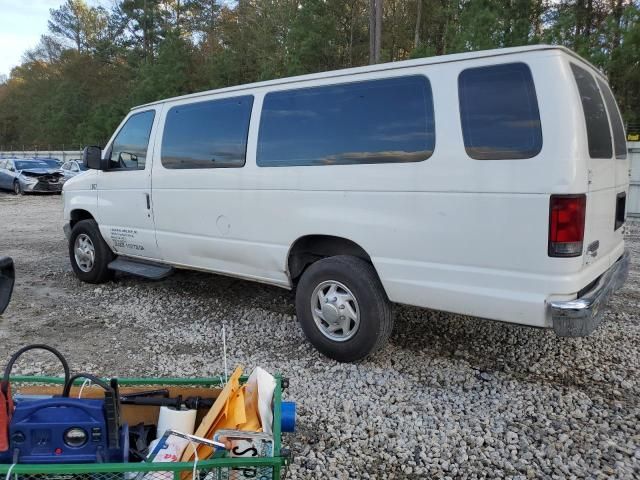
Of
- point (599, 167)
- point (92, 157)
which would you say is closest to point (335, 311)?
point (599, 167)

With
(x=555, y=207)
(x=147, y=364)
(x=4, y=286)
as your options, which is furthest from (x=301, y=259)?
(x=4, y=286)

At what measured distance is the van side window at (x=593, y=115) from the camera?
11.0 ft

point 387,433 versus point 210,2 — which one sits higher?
point 210,2

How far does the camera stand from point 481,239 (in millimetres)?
3369

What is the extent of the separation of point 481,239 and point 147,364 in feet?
8.83

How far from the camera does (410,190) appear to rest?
3619mm

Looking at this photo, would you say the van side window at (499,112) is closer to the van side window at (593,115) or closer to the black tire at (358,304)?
the van side window at (593,115)

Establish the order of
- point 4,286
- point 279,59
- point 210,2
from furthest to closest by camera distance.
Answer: point 210,2 → point 279,59 → point 4,286

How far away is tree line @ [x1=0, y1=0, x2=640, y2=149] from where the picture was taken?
1642 centimetres

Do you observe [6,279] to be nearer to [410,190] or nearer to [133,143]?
[410,190]

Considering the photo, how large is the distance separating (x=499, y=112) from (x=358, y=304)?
Result: 1608mm

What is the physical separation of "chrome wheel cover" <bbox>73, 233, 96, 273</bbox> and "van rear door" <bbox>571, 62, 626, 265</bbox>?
524 centimetres

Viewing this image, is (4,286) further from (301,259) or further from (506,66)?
(506,66)

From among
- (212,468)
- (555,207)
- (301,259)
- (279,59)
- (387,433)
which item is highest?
(279,59)
